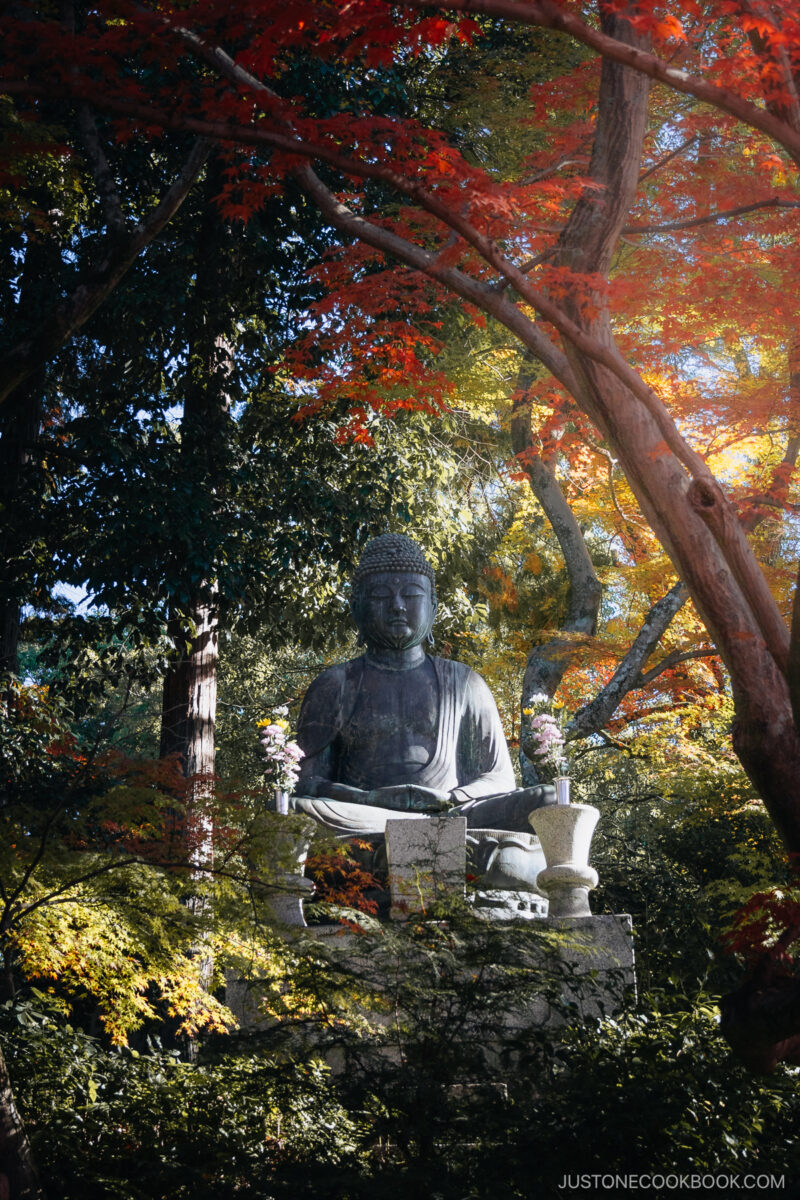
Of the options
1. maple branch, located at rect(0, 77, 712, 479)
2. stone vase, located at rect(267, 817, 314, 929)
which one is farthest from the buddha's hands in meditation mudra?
maple branch, located at rect(0, 77, 712, 479)

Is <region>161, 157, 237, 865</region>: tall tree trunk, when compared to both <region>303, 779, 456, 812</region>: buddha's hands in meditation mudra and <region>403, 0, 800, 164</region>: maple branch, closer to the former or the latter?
<region>303, 779, 456, 812</region>: buddha's hands in meditation mudra

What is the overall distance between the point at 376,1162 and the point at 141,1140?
106cm

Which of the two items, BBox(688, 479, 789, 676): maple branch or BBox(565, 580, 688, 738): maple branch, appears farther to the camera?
BBox(565, 580, 688, 738): maple branch

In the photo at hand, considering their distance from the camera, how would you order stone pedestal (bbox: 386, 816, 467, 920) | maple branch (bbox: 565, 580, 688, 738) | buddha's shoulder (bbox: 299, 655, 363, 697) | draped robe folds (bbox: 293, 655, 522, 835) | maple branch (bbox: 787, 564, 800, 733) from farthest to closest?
maple branch (bbox: 565, 580, 688, 738) → buddha's shoulder (bbox: 299, 655, 363, 697) → draped robe folds (bbox: 293, 655, 522, 835) → stone pedestal (bbox: 386, 816, 467, 920) → maple branch (bbox: 787, 564, 800, 733)

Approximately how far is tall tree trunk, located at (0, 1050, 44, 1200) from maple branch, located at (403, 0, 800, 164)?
4482 millimetres

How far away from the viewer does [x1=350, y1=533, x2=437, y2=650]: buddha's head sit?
333 inches

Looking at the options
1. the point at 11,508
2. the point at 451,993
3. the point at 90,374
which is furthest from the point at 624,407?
the point at 90,374

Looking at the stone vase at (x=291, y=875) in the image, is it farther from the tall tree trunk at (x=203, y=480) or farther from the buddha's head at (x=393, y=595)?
the buddha's head at (x=393, y=595)

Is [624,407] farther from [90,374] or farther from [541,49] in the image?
[541,49]

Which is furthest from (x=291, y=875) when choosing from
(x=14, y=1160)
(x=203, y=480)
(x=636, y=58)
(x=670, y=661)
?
(x=670, y=661)

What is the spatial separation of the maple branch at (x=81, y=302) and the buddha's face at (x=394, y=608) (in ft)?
9.19

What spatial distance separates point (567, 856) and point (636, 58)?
417 cm

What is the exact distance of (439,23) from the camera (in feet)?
17.3

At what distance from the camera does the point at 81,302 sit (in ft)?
23.6
